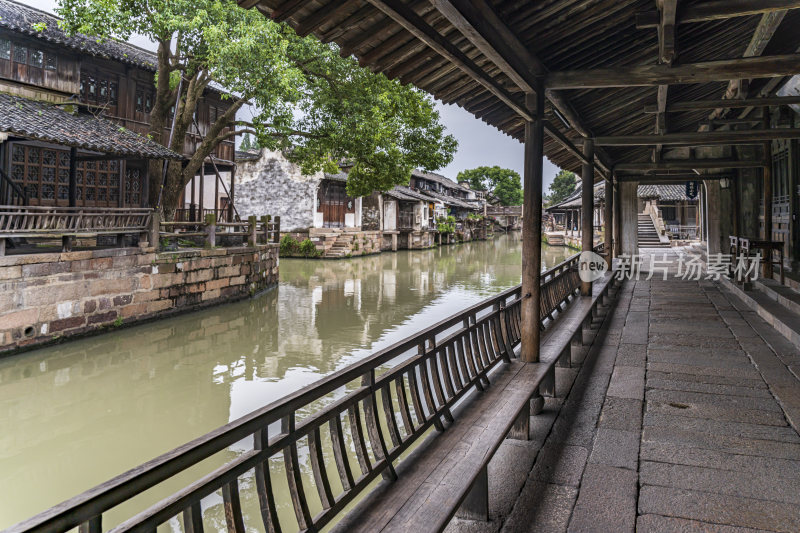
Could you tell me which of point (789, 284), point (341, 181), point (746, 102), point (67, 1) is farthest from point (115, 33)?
point (341, 181)

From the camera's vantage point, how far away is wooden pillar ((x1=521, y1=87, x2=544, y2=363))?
4945 millimetres

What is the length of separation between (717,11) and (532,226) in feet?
7.50

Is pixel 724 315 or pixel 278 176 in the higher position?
pixel 278 176

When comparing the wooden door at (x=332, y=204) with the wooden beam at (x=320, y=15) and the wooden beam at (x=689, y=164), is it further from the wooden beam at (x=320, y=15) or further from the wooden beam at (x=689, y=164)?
the wooden beam at (x=320, y=15)

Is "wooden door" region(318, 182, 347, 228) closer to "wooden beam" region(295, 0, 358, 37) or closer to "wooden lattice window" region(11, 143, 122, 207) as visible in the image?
"wooden lattice window" region(11, 143, 122, 207)

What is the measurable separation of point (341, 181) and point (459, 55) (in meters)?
26.8

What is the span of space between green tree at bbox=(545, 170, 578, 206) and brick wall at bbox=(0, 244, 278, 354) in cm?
5903

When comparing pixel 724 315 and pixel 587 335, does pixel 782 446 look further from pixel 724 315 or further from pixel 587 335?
pixel 724 315

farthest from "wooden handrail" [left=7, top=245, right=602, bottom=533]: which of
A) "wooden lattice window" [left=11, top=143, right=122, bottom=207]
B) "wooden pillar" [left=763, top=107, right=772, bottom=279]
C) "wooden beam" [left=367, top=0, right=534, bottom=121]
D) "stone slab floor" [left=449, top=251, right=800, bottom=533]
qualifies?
"wooden lattice window" [left=11, top=143, right=122, bottom=207]

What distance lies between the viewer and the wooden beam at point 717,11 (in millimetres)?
4098

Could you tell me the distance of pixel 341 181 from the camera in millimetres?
29938

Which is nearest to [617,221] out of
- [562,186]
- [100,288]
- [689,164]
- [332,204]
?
[689,164]

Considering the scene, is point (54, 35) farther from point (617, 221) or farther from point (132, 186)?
point (617, 221)

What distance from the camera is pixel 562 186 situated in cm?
6825
